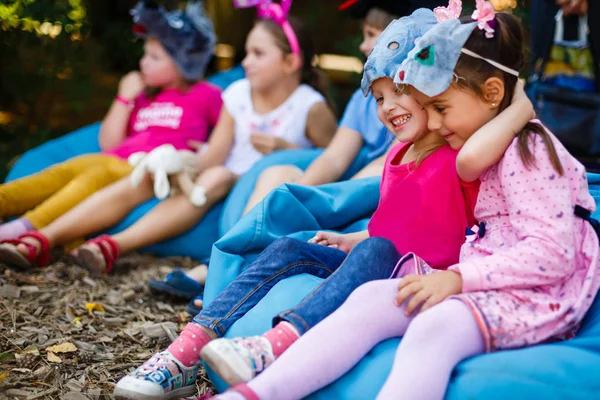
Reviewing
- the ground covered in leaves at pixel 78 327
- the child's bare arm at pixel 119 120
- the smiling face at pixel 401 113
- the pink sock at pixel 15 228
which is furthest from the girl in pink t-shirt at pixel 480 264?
the child's bare arm at pixel 119 120

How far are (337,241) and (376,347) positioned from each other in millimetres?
496

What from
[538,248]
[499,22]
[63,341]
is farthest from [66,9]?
[538,248]

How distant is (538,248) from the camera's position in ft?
5.33

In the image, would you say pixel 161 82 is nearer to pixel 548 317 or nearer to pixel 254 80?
pixel 254 80

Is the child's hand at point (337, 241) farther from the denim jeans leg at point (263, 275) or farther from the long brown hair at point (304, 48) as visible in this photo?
the long brown hair at point (304, 48)

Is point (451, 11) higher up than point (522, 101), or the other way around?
point (451, 11)

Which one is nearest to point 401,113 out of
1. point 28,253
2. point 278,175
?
point 278,175

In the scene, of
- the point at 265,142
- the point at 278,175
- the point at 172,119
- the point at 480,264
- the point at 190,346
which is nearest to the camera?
the point at 480,264

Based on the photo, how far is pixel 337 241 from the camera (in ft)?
7.11

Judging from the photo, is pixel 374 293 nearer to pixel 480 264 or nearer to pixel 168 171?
pixel 480 264

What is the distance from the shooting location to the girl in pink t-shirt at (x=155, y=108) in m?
3.44

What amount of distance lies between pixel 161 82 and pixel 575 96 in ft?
6.59

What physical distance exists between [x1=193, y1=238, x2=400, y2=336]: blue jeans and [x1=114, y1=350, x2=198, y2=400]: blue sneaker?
0.13 meters

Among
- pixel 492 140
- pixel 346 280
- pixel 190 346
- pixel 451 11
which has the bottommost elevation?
pixel 190 346
